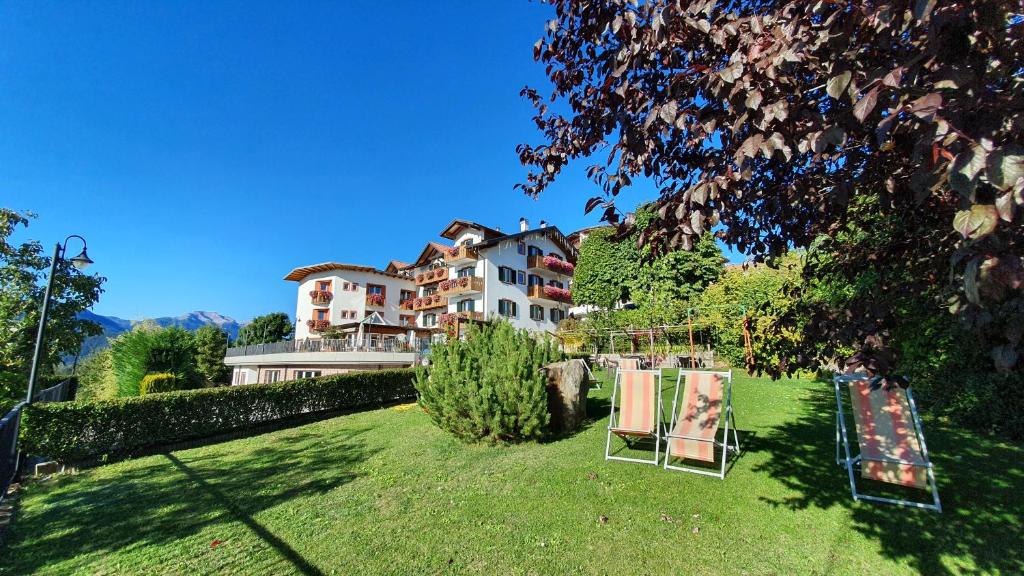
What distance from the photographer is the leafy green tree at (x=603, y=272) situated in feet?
96.1

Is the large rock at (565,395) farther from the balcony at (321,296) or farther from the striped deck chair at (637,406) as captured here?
the balcony at (321,296)

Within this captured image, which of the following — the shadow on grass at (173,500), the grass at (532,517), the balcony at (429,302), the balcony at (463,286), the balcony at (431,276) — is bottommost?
the shadow on grass at (173,500)

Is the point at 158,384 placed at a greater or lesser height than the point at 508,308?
lesser

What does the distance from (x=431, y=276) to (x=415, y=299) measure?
2760mm

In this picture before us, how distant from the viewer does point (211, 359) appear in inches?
1500

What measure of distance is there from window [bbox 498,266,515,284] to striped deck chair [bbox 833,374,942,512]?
2933 centimetres

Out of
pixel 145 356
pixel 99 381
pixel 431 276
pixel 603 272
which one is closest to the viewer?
pixel 145 356

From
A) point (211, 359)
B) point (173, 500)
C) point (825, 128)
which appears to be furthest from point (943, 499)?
point (211, 359)

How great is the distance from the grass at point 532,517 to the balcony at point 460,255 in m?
26.7

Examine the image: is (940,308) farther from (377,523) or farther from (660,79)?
(377,523)

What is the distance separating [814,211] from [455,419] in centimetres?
680

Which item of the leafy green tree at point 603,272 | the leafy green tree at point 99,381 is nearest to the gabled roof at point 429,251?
the leafy green tree at point 603,272

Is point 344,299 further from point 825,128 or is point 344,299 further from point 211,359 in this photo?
point 825,128

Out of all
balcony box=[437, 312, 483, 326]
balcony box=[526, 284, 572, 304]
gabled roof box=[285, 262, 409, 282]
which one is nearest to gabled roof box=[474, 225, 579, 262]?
balcony box=[526, 284, 572, 304]
